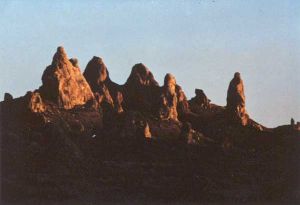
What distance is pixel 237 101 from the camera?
182500mm

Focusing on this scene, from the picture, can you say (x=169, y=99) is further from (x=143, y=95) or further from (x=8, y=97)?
(x=8, y=97)

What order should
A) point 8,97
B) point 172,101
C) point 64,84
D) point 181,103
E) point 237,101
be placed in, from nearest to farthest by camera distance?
point 8,97 → point 237,101 → point 64,84 → point 172,101 → point 181,103

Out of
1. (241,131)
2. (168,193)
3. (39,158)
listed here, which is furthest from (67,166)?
(241,131)

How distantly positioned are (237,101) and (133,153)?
37.8m

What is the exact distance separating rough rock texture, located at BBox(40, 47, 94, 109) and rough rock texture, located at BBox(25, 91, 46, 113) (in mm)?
13895

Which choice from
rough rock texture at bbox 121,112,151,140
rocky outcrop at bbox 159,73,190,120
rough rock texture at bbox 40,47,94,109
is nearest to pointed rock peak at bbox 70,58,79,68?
rough rock texture at bbox 40,47,94,109

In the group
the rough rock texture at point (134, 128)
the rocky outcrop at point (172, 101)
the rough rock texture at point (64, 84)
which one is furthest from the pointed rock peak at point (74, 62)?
the rough rock texture at point (134, 128)

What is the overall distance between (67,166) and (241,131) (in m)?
46.6

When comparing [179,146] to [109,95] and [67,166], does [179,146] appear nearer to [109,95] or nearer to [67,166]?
[67,166]

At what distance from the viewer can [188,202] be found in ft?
457

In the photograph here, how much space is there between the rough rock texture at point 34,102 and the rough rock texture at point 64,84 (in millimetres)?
13895

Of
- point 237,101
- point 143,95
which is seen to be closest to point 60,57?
point 143,95

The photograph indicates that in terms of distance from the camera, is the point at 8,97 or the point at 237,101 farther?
the point at 237,101

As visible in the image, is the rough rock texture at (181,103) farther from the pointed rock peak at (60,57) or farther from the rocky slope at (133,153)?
the pointed rock peak at (60,57)
